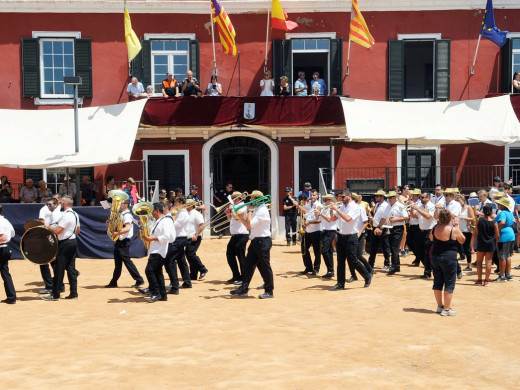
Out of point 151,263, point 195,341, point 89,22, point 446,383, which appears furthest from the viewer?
point 89,22

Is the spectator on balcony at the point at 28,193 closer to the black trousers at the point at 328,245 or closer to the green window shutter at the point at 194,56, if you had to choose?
the green window shutter at the point at 194,56

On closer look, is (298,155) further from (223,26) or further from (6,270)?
(6,270)

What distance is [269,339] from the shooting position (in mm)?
10156

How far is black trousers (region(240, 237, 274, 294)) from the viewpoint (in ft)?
42.7

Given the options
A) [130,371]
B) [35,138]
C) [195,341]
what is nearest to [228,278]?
[195,341]

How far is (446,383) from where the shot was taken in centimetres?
816

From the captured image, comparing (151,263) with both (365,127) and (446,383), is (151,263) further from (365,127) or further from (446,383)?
(365,127)

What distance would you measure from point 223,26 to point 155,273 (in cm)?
1119

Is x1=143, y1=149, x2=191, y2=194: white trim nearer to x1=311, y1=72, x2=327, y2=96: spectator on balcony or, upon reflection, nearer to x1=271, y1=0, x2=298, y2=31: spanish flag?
x1=311, y1=72, x2=327, y2=96: spectator on balcony

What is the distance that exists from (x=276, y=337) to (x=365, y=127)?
12.0 m

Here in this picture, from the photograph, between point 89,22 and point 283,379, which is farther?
point 89,22

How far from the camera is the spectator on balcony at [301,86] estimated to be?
76.9 feet

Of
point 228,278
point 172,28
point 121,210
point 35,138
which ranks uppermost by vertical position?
point 172,28

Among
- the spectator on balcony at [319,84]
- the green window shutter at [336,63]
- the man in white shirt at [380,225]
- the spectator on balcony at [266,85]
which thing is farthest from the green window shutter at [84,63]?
the man in white shirt at [380,225]
